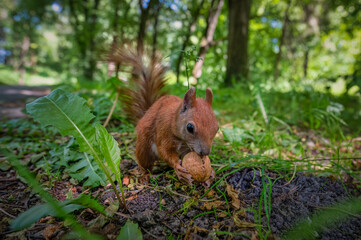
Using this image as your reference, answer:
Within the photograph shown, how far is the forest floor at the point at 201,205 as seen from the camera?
1023mm

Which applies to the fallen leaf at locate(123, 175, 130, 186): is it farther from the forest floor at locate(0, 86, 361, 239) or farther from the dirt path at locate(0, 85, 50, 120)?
the dirt path at locate(0, 85, 50, 120)

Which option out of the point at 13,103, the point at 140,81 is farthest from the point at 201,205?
the point at 13,103

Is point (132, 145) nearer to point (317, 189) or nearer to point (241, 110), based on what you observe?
point (317, 189)

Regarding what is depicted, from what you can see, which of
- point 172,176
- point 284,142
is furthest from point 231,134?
point 172,176

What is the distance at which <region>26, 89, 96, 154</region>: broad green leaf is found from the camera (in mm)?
1189

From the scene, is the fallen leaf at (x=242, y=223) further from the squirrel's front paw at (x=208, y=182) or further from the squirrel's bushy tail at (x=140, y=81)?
the squirrel's bushy tail at (x=140, y=81)

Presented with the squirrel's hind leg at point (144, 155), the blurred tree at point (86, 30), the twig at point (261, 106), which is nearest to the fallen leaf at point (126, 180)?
the squirrel's hind leg at point (144, 155)

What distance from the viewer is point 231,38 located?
4.70m

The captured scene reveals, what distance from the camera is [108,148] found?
117cm

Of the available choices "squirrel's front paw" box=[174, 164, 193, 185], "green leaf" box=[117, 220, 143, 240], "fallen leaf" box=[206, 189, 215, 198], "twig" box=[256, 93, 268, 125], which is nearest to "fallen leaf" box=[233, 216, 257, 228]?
"fallen leaf" box=[206, 189, 215, 198]

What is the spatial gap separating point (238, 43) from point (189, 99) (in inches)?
150

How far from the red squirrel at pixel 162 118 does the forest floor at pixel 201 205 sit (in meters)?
0.15

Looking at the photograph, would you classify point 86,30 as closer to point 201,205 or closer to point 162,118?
point 162,118

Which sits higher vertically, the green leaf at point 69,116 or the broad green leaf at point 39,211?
the green leaf at point 69,116
